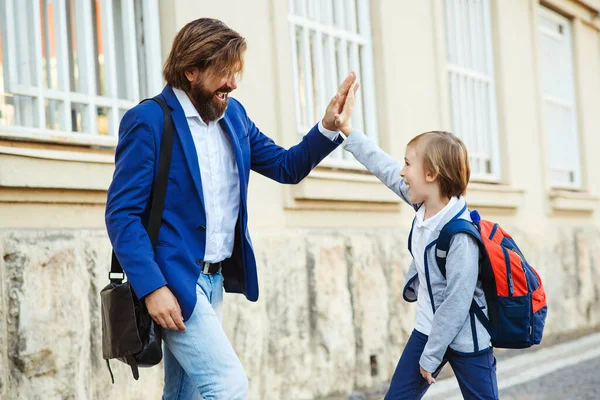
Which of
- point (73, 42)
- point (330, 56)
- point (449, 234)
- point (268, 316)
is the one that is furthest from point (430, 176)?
point (330, 56)

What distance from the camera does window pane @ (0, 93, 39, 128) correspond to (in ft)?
15.9

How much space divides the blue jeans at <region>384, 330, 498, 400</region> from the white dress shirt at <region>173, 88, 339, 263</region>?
2.82 ft

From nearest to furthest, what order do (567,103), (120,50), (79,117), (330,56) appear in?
(79,117), (120,50), (330,56), (567,103)

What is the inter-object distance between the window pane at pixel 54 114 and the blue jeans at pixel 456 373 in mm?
2359

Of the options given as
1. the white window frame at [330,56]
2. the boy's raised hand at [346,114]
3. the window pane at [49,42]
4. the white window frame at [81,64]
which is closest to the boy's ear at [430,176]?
the boy's raised hand at [346,114]

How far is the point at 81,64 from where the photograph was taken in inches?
212

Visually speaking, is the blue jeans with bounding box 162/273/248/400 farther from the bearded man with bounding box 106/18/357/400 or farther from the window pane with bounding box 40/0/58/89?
the window pane with bounding box 40/0/58/89

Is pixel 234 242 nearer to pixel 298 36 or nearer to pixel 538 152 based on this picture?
pixel 298 36

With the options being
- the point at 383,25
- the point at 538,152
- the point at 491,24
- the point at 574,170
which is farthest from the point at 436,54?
the point at 574,170

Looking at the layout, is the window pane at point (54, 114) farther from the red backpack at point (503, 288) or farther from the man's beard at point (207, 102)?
the red backpack at point (503, 288)

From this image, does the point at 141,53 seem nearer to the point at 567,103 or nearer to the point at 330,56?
the point at 330,56

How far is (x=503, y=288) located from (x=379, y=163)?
0.76 meters

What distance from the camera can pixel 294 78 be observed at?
7.16 meters

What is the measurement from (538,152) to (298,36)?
4586mm
